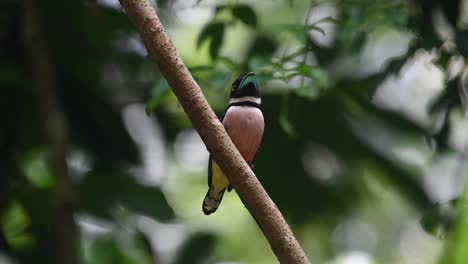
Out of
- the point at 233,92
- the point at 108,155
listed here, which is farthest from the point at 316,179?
the point at 233,92

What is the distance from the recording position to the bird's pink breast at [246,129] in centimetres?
241

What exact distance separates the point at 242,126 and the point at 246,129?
2 cm

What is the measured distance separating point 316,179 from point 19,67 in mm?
1662

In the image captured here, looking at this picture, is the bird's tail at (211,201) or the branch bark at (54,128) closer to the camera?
the bird's tail at (211,201)

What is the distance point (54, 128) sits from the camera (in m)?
3.75

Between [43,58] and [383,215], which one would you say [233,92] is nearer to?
[43,58]

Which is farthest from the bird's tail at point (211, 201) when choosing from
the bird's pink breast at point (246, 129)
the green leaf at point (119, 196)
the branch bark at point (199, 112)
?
the green leaf at point (119, 196)

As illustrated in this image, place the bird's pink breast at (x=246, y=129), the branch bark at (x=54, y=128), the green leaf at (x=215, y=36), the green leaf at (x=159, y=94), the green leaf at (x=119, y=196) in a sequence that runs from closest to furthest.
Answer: the bird's pink breast at (x=246, y=129) < the green leaf at (x=159, y=94) < the green leaf at (x=215, y=36) < the branch bark at (x=54, y=128) < the green leaf at (x=119, y=196)

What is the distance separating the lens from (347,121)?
4398mm

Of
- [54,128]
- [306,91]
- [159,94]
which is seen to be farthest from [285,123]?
[54,128]

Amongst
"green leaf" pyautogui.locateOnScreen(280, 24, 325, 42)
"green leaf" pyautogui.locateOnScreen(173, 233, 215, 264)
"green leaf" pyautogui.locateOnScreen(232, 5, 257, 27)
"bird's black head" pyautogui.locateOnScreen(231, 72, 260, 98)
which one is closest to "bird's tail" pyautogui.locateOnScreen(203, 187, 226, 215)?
"bird's black head" pyautogui.locateOnScreen(231, 72, 260, 98)

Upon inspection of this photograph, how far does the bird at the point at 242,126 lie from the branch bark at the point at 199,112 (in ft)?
0.94

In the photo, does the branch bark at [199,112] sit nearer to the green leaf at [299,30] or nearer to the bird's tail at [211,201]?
the bird's tail at [211,201]

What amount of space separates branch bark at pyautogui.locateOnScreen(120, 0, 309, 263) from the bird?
288 mm
